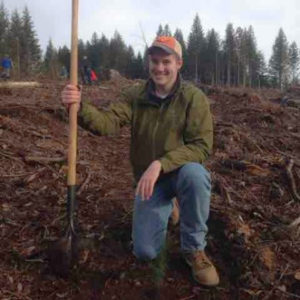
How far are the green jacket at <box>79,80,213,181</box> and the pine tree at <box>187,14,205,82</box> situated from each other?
211 ft

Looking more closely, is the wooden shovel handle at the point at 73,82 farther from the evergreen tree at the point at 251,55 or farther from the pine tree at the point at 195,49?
the evergreen tree at the point at 251,55

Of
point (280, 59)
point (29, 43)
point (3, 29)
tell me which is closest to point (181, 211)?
point (3, 29)

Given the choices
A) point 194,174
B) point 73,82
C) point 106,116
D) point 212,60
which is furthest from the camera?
point 212,60

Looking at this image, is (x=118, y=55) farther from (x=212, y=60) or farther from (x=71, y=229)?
(x=71, y=229)

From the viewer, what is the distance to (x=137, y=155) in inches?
138

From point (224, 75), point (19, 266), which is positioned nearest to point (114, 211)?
point (19, 266)

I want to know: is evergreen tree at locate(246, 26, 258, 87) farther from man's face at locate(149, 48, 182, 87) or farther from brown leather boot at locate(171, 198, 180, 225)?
man's face at locate(149, 48, 182, 87)

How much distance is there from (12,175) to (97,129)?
5.81 feet

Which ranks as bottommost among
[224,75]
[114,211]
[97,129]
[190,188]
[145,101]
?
[114,211]

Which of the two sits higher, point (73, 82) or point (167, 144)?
point (73, 82)

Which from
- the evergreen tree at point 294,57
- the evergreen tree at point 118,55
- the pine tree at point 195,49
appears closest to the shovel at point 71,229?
the evergreen tree at point 118,55

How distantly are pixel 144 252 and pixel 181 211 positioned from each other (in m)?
0.41

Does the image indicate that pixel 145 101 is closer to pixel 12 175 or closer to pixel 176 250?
pixel 176 250

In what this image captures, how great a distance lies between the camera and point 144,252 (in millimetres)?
3363
